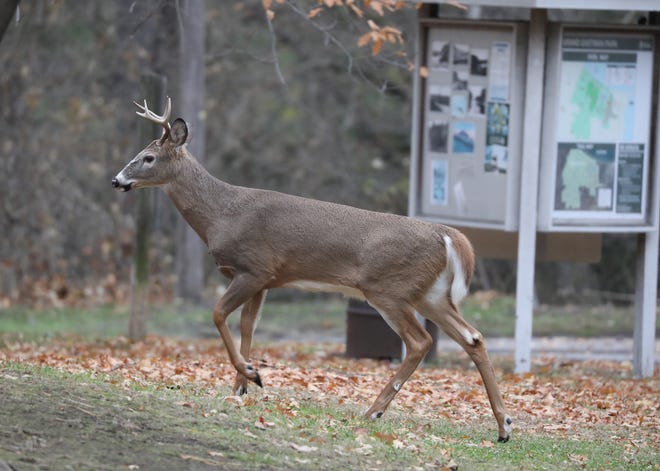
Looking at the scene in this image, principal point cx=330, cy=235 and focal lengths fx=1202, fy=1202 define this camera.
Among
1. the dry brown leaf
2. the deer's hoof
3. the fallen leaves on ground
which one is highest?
the dry brown leaf

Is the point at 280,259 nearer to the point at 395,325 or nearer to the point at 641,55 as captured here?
the point at 395,325

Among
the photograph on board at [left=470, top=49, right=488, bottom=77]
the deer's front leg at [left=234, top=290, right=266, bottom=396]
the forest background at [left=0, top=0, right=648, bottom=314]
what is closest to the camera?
the deer's front leg at [left=234, top=290, right=266, bottom=396]

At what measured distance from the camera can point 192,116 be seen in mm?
17344

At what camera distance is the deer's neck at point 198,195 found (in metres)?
8.55

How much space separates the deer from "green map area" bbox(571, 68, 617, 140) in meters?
3.77

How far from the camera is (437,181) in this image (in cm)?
1202

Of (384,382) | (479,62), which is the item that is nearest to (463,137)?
(479,62)

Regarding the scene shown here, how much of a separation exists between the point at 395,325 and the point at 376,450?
1301 millimetres

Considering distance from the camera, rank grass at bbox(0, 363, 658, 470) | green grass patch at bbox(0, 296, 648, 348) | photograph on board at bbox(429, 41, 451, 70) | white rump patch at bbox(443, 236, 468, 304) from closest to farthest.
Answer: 1. grass at bbox(0, 363, 658, 470)
2. white rump patch at bbox(443, 236, 468, 304)
3. photograph on board at bbox(429, 41, 451, 70)
4. green grass patch at bbox(0, 296, 648, 348)

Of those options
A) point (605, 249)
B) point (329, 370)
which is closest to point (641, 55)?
point (329, 370)

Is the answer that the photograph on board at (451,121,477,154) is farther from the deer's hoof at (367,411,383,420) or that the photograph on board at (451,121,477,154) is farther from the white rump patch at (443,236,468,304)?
the deer's hoof at (367,411,383,420)

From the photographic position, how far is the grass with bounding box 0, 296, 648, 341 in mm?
15344

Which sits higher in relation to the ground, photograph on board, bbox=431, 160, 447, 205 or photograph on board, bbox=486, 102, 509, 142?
photograph on board, bbox=486, 102, 509, 142

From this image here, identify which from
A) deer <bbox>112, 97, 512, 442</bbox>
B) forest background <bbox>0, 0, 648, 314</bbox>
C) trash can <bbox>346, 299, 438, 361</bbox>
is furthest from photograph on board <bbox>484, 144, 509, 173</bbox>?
forest background <bbox>0, 0, 648, 314</bbox>
